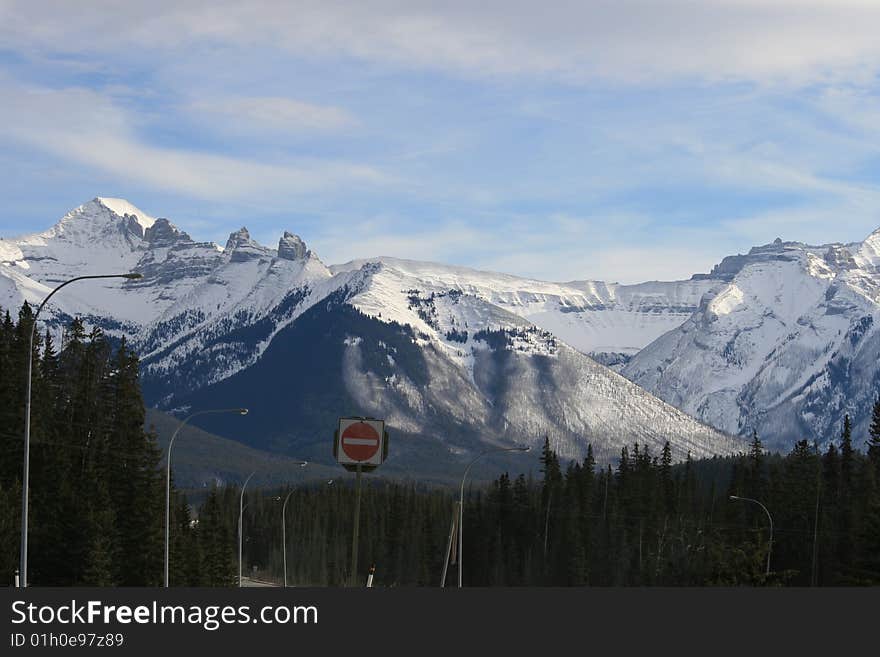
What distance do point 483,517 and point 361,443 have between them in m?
164

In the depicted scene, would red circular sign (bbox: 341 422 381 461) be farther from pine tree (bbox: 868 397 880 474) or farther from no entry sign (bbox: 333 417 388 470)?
pine tree (bbox: 868 397 880 474)

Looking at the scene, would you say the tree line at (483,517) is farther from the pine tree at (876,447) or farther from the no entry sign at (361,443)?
the no entry sign at (361,443)

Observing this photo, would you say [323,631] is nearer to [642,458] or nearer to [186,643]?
[186,643]

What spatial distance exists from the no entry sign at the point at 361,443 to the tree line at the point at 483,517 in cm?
4677

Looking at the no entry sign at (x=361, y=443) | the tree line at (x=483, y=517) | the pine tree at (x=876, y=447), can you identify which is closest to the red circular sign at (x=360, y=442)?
the no entry sign at (x=361, y=443)

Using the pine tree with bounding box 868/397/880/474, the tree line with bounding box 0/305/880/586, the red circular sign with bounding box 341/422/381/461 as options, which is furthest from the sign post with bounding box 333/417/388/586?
the pine tree with bounding box 868/397/880/474

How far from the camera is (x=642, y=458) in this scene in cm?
19762

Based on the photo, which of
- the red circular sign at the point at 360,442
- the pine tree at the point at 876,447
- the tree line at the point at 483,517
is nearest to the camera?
the red circular sign at the point at 360,442

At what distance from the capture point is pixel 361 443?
35.3m

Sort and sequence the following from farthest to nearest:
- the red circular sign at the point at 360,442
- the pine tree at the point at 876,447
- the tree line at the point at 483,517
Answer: the pine tree at the point at 876,447 → the tree line at the point at 483,517 → the red circular sign at the point at 360,442

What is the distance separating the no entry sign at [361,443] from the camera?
35156 millimetres

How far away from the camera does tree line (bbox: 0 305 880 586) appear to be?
314 ft

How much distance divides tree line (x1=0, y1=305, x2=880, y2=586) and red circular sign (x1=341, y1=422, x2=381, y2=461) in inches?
1842

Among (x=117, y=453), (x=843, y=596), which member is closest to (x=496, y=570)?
(x=117, y=453)
